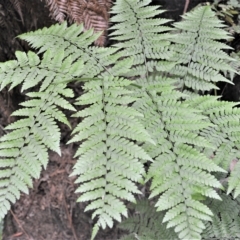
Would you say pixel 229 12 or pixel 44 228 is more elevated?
pixel 229 12

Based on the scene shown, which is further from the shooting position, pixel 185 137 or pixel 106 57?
pixel 106 57

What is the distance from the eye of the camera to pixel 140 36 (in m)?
2.33

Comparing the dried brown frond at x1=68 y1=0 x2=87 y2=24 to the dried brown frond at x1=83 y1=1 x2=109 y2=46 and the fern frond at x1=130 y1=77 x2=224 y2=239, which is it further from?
the fern frond at x1=130 y1=77 x2=224 y2=239

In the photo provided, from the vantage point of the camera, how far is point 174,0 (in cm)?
307

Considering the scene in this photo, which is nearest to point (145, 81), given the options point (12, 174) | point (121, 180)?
point (121, 180)

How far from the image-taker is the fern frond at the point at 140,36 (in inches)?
90.6

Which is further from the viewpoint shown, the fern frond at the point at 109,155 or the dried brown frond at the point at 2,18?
the dried brown frond at the point at 2,18

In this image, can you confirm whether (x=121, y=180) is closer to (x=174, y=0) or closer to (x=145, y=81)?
(x=145, y=81)

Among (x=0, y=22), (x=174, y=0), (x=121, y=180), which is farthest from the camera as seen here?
(x=174, y=0)

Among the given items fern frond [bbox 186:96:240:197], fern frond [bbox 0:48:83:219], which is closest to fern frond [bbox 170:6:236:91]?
fern frond [bbox 186:96:240:197]

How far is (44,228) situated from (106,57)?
205cm

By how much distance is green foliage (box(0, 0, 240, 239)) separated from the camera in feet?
→ 5.97

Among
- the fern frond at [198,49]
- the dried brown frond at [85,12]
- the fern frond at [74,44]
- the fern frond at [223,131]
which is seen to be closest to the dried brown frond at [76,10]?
the dried brown frond at [85,12]

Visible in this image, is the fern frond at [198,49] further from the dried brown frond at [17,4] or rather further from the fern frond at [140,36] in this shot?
the dried brown frond at [17,4]
